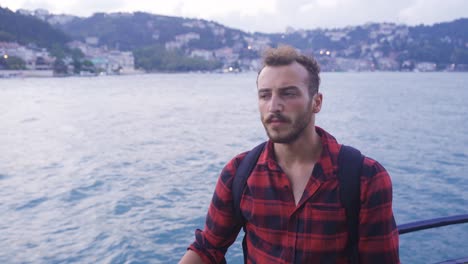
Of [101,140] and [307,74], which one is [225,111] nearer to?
[101,140]

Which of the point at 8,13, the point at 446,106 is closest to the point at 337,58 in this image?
the point at 8,13

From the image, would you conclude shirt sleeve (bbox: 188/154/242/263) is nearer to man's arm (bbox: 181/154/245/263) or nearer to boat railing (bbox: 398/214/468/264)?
man's arm (bbox: 181/154/245/263)

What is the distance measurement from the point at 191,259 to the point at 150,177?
12.6 metres

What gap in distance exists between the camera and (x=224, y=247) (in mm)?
2047

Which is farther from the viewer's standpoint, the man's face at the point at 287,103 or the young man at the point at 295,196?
→ the man's face at the point at 287,103

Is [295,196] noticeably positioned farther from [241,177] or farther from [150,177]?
[150,177]

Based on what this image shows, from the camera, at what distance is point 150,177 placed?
564 inches

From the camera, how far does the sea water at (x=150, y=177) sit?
9312mm

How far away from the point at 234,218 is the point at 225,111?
33.3 meters

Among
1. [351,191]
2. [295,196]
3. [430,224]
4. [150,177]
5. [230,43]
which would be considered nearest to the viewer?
[351,191]

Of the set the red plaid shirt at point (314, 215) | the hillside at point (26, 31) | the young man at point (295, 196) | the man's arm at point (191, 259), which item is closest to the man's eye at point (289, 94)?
the young man at point (295, 196)

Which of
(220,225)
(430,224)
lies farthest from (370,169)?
(430,224)

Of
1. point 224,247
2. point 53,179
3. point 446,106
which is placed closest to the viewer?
point 224,247

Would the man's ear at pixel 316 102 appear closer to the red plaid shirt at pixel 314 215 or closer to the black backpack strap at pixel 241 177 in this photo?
the red plaid shirt at pixel 314 215
